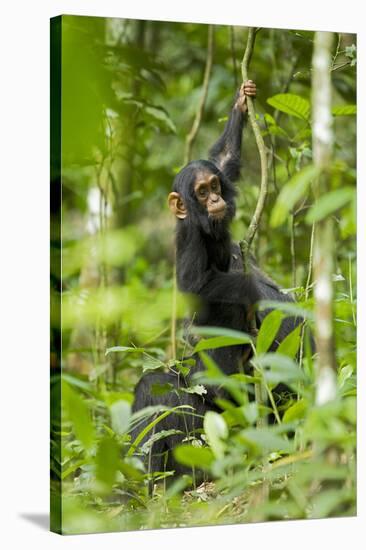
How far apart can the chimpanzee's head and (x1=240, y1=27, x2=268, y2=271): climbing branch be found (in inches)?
8.9

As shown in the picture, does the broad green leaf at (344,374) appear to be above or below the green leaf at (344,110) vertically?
below

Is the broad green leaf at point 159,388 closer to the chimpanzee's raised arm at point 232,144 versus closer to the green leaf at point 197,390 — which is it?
the green leaf at point 197,390

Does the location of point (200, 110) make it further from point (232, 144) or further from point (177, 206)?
point (177, 206)

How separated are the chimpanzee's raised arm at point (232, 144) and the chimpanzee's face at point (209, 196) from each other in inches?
11.7

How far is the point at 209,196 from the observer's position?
575 centimetres

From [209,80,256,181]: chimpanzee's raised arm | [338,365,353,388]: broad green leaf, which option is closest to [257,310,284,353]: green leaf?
[338,365,353,388]: broad green leaf

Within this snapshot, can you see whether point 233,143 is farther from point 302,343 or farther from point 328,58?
point 302,343

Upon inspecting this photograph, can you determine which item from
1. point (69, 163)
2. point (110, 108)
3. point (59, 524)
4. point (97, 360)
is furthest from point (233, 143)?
point (59, 524)

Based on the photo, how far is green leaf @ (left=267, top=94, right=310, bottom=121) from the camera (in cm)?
590

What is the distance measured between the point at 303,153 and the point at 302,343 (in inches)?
61.3

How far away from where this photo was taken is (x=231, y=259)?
585 cm

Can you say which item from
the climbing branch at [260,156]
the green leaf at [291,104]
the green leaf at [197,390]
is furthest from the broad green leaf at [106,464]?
the green leaf at [291,104]

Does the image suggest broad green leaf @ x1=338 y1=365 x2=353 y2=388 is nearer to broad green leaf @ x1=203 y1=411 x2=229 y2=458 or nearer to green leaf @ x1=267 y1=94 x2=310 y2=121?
broad green leaf @ x1=203 y1=411 x2=229 y2=458

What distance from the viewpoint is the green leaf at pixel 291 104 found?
590cm
